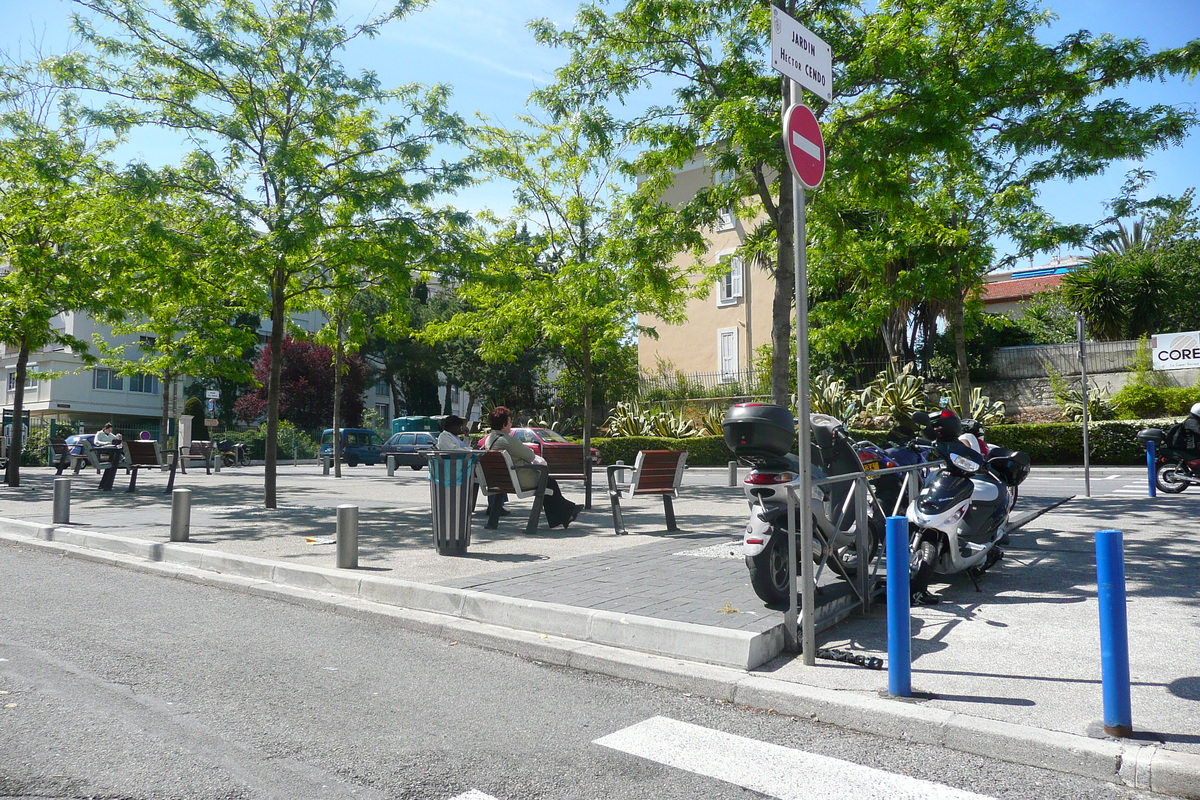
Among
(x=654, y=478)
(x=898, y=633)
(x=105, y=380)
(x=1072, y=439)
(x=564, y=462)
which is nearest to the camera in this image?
(x=898, y=633)

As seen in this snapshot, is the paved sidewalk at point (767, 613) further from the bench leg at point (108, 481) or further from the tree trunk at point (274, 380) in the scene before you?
the bench leg at point (108, 481)

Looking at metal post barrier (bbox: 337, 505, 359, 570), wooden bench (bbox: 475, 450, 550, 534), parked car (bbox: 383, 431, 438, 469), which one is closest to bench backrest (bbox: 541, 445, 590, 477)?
wooden bench (bbox: 475, 450, 550, 534)

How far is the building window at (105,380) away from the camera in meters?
50.8

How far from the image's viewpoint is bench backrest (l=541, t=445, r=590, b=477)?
10750 mm

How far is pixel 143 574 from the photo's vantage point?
8141 mm

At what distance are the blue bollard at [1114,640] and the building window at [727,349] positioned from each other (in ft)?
96.9

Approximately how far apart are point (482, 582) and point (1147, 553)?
6063 millimetres

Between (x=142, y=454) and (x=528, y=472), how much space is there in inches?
388

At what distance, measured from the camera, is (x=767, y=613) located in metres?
5.37

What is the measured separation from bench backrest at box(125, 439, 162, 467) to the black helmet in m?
14.4

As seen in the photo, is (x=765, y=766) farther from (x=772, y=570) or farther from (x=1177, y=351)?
(x=1177, y=351)

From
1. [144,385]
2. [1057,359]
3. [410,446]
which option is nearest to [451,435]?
[1057,359]

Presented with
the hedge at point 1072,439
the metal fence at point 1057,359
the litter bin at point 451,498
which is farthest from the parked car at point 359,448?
the litter bin at point 451,498

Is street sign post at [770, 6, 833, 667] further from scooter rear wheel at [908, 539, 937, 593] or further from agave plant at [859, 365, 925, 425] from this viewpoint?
agave plant at [859, 365, 925, 425]
